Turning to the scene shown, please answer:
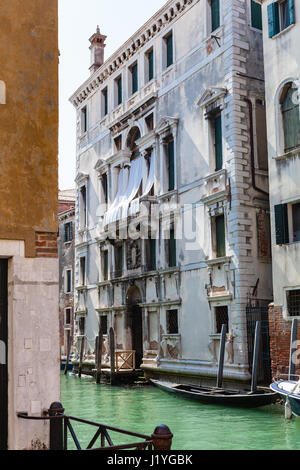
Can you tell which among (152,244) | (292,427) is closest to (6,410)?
(292,427)

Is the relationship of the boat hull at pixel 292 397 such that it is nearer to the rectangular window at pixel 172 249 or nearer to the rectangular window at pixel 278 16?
the rectangular window at pixel 172 249

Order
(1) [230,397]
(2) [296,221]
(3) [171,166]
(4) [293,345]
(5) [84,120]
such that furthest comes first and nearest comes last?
(5) [84,120], (3) [171,166], (2) [296,221], (1) [230,397], (4) [293,345]

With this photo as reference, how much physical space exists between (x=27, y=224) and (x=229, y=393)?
382 inches

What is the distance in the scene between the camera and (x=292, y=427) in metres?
10.8

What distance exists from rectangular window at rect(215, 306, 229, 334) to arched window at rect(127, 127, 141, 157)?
24.3ft

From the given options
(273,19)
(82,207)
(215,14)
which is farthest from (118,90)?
(273,19)

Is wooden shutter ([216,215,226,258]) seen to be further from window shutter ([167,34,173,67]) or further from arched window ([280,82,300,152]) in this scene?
window shutter ([167,34,173,67])

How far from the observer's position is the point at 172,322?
18391 millimetres

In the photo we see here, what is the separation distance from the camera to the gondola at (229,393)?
1273 cm

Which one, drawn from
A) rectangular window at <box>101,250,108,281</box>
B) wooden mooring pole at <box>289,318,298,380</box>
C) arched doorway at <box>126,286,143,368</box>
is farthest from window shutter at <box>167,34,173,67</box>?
wooden mooring pole at <box>289,318,298,380</box>

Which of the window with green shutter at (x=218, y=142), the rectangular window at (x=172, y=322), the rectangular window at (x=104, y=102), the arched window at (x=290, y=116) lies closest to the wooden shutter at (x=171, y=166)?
the window with green shutter at (x=218, y=142)

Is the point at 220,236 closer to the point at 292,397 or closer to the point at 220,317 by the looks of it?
the point at 220,317

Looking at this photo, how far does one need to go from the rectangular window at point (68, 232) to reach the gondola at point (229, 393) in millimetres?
17369

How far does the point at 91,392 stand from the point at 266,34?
11112 mm
